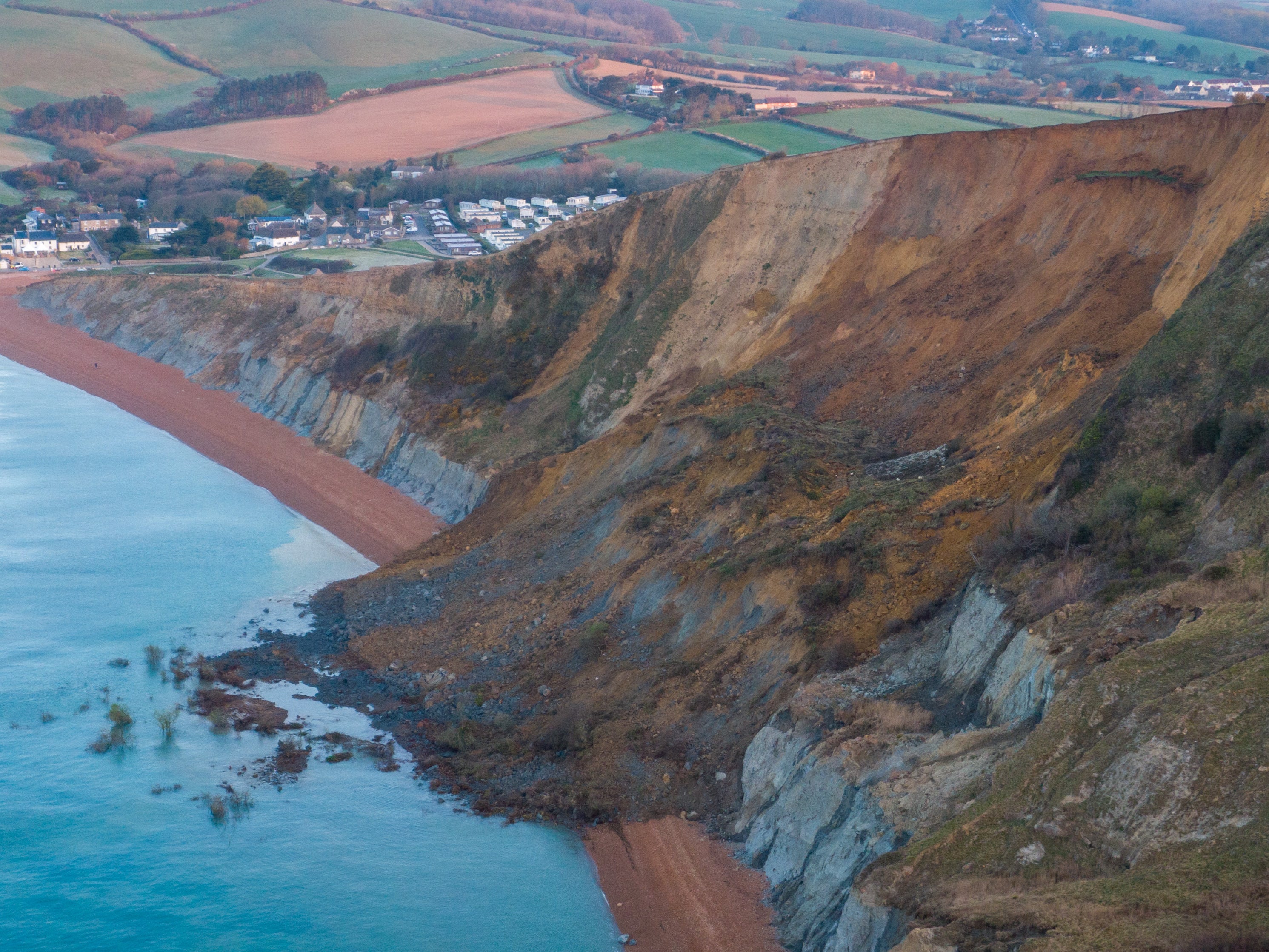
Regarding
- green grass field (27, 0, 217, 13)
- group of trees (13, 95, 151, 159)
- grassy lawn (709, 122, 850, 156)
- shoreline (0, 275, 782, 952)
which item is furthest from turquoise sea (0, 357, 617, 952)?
green grass field (27, 0, 217, 13)

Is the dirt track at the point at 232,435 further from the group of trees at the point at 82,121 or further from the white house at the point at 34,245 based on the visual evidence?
the group of trees at the point at 82,121

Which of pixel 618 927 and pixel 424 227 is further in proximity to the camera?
pixel 424 227

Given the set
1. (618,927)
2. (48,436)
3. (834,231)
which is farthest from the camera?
(48,436)

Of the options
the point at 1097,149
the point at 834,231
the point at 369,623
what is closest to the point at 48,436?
the point at 369,623

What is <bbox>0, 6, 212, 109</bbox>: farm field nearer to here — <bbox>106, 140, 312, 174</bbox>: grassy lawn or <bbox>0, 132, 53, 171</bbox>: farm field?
<bbox>0, 132, 53, 171</bbox>: farm field

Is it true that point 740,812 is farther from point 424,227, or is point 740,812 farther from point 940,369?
point 424,227
